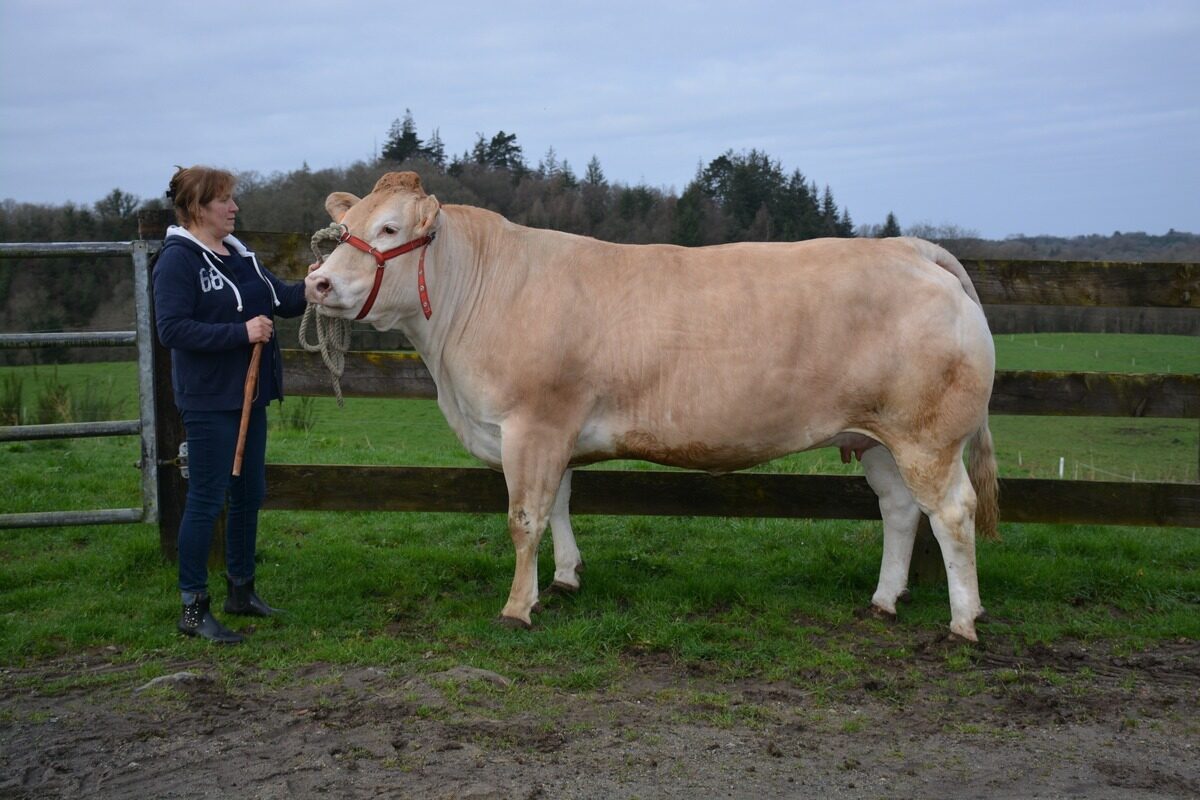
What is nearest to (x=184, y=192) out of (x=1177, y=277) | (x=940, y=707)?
(x=940, y=707)

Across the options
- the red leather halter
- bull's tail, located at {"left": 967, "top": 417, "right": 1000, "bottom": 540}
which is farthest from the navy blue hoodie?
bull's tail, located at {"left": 967, "top": 417, "right": 1000, "bottom": 540}

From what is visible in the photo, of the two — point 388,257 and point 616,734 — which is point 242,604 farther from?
point 616,734

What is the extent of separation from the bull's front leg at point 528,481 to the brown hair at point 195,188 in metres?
1.85

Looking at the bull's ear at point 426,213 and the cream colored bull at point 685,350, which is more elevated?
the bull's ear at point 426,213

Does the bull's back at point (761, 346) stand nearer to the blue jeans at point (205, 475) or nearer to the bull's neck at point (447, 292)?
the bull's neck at point (447, 292)

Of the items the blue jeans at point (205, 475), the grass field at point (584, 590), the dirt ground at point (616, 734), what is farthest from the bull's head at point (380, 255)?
the dirt ground at point (616, 734)

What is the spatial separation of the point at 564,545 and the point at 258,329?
6.87 ft

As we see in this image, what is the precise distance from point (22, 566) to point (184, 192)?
2.71 m

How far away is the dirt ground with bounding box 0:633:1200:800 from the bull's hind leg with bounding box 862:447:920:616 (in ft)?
2.36

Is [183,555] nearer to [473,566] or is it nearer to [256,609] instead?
[256,609]

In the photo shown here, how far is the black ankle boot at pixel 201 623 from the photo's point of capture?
5.01 metres

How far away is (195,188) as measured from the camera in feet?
16.2

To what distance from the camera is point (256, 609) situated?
5.38 meters

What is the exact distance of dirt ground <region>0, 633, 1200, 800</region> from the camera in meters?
3.47
